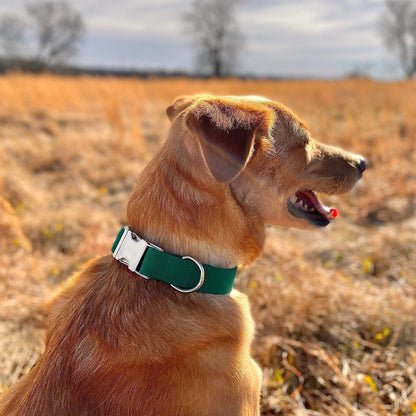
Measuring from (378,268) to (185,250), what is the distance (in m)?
2.71

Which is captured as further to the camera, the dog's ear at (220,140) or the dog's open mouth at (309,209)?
the dog's open mouth at (309,209)

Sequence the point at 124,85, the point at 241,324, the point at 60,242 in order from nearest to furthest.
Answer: the point at 241,324, the point at 60,242, the point at 124,85

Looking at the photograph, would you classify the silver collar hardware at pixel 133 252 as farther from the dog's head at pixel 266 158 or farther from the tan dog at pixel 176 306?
the dog's head at pixel 266 158

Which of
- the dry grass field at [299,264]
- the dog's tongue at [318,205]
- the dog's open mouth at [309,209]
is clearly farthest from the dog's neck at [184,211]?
the dry grass field at [299,264]

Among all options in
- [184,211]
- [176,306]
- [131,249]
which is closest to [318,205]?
[184,211]

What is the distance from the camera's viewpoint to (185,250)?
71.9 inches

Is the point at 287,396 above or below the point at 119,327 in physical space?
below

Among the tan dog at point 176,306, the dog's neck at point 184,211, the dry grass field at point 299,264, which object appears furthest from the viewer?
the dry grass field at point 299,264

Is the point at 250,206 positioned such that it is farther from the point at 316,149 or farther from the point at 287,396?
the point at 287,396

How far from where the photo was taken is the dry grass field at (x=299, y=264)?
278 cm

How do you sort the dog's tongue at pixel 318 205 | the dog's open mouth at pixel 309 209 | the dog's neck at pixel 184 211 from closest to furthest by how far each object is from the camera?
the dog's neck at pixel 184 211 → the dog's open mouth at pixel 309 209 → the dog's tongue at pixel 318 205

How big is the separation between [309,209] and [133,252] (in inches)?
45.8

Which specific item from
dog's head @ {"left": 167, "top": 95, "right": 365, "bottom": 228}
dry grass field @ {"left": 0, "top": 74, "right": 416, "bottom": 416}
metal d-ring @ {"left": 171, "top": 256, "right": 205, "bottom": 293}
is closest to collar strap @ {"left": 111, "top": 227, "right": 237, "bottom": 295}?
metal d-ring @ {"left": 171, "top": 256, "right": 205, "bottom": 293}

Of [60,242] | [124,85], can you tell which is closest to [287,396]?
[60,242]
